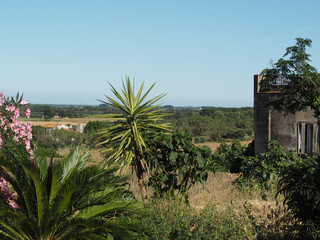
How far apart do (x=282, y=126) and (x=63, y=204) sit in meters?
10.9

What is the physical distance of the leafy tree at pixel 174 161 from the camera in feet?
20.1

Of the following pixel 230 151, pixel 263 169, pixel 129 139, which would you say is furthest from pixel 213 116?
pixel 129 139

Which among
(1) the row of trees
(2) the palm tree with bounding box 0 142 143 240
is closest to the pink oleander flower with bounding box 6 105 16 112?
(1) the row of trees

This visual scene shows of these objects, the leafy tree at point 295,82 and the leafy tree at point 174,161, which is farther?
the leafy tree at point 295,82

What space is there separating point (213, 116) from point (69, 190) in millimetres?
48065

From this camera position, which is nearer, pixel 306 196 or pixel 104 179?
pixel 306 196

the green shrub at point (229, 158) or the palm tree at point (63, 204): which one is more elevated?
the palm tree at point (63, 204)

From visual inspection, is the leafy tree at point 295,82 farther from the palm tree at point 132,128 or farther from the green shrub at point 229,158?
the palm tree at point 132,128

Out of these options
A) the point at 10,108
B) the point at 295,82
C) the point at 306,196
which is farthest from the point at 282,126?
Answer: the point at 10,108

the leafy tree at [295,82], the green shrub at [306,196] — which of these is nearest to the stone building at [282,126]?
the leafy tree at [295,82]

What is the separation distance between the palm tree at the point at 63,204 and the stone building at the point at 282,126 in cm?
963

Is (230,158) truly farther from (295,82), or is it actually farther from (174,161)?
(174,161)

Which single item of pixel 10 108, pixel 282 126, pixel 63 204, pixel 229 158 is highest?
pixel 10 108

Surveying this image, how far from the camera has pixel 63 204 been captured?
14.6ft
